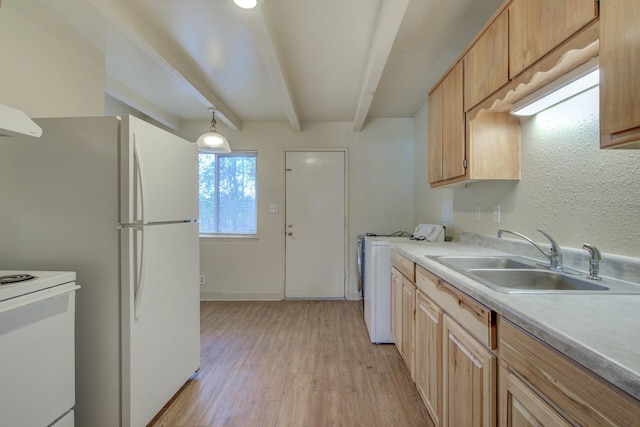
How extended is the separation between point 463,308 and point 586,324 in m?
0.47

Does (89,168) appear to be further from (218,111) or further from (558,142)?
(558,142)

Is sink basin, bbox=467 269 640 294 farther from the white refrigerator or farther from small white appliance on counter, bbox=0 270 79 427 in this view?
small white appliance on counter, bbox=0 270 79 427

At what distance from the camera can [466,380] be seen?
1.10 meters

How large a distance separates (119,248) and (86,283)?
24 centimetres

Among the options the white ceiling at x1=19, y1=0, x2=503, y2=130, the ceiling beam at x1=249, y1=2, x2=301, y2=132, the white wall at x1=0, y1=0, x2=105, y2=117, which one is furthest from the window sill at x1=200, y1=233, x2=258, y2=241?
the white wall at x1=0, y1=0, x2=105, y2=117

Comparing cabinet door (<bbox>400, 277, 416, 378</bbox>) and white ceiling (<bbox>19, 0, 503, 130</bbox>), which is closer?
white ceiling (<bbox>19, 0, 503, 130</bbox>)

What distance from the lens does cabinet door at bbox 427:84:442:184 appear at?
223cm

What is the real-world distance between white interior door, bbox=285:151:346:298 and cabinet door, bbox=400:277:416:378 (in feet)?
5.99

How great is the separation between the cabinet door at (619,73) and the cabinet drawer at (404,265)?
1.18m

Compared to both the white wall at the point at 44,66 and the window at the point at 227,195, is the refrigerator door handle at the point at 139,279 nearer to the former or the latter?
the white wall at the point at 44,66

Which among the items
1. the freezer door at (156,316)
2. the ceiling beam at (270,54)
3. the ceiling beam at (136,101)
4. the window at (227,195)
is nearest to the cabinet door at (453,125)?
the ceiling beam at (270,54)

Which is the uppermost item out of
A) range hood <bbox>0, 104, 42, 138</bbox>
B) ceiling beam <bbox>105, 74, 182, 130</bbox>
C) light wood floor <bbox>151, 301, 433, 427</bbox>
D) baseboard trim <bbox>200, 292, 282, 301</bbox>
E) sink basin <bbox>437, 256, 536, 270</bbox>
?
ceiling beam <bbox>105, 74, 182, 130</bbox>

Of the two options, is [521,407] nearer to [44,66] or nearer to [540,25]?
[540,25]

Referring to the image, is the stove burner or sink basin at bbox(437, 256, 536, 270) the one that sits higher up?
the stove burner
